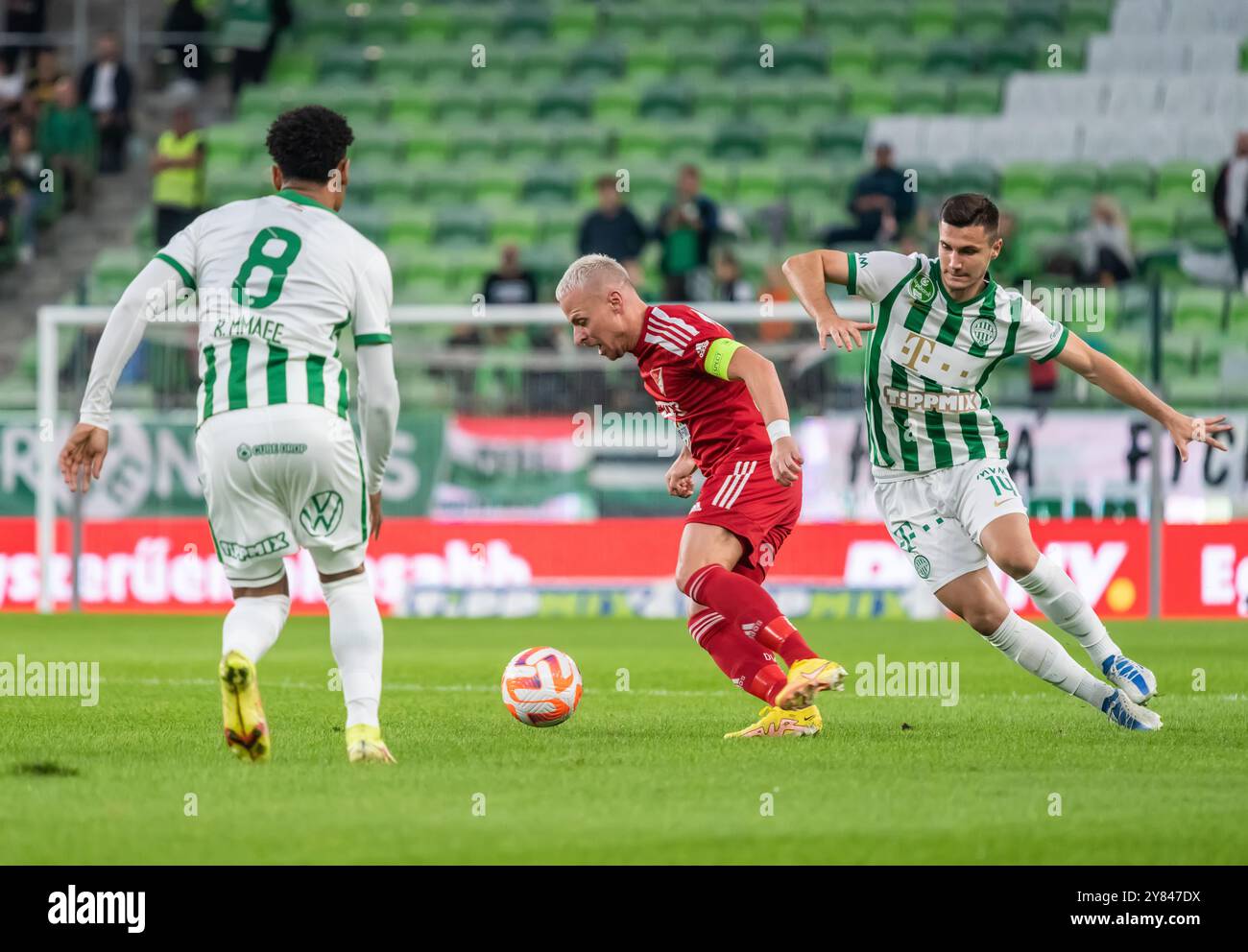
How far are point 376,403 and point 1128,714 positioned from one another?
10.4ft

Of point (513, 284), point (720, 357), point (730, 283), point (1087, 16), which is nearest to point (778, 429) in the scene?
point (720, 357)

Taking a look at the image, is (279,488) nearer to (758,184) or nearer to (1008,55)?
(758,184)

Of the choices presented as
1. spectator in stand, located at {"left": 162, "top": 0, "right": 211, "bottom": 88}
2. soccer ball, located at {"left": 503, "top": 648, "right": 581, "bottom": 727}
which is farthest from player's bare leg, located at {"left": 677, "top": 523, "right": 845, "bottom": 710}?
spectator in stand, located at {"left": 162, "top": 0, "right": 211, "bottom": 88}

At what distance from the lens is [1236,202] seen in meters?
17.5

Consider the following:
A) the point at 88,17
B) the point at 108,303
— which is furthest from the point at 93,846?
the point at 88,17

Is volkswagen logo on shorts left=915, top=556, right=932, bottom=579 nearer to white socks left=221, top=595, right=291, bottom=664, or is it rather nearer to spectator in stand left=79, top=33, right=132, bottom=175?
white socks left=221, top=595, right=291, bottom=664

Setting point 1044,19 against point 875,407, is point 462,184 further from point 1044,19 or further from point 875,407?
point 875,407

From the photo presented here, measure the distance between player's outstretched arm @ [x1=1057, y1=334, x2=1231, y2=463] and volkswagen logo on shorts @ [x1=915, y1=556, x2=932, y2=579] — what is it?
93 cm

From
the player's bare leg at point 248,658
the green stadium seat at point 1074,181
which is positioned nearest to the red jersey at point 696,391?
the player's bare leg at point 248,658

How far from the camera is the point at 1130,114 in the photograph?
20.3m

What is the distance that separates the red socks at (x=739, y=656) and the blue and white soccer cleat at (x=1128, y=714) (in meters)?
1.29

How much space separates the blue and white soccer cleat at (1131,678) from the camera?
7121mm

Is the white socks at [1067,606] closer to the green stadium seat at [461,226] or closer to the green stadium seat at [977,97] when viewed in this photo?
the green stadium seat at [461,226]

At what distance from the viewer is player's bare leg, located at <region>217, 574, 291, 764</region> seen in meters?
5.55
